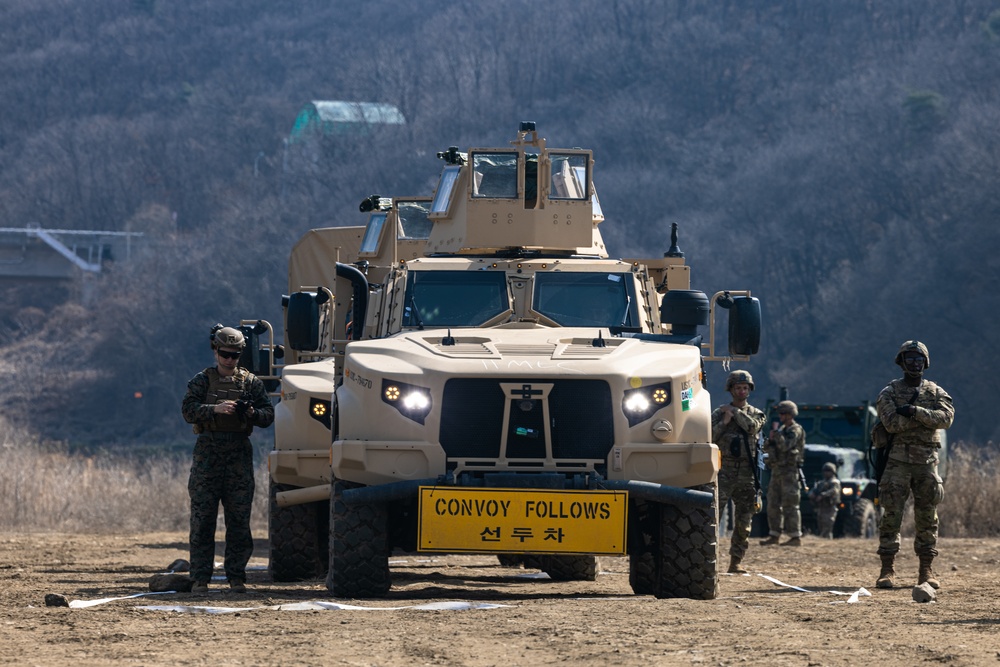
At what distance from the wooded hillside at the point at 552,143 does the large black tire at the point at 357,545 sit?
125 ft

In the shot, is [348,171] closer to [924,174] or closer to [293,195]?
[293,195]

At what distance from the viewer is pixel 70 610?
31.6 ft

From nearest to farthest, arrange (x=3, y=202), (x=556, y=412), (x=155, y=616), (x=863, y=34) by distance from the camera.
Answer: (x=155, y=616) → (x=556, y=412) → (x=863, y=34) → (x=3, y=202)

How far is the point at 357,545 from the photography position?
1015 cm

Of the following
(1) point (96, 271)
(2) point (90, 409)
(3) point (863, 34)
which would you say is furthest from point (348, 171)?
(3) point (863, 34)

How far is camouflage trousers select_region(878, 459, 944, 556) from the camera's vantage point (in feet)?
39.1

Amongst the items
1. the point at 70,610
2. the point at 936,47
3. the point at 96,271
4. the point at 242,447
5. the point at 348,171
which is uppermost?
the point at 936,47

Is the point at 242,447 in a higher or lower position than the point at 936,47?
lower

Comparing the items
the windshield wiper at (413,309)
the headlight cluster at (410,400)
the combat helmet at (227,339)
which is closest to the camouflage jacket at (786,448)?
the windshield wiper at (413,309)

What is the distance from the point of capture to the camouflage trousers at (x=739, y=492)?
46.2 ft

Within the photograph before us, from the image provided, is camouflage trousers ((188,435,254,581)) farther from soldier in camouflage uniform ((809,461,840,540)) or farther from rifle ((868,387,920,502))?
soldier in camouflage uniform ((809,461,840,540))

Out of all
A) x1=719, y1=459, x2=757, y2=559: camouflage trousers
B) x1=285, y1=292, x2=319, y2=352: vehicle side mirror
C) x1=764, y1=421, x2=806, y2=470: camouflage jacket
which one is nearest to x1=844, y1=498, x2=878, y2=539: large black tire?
x1=764, y1=421, x2=806, y2=470: camouflage jacket

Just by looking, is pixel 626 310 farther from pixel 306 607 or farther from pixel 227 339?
pixel 306 607

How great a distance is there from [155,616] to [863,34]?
76.6 metres
